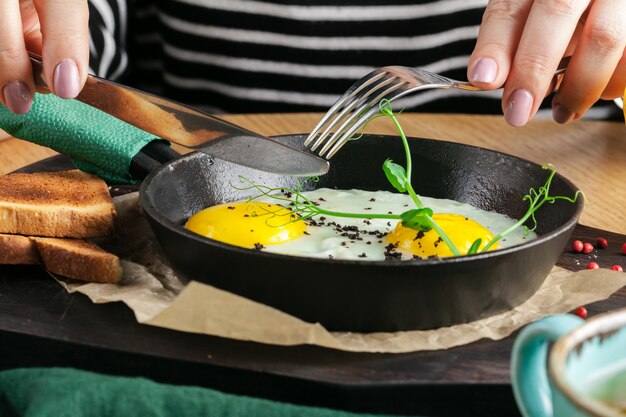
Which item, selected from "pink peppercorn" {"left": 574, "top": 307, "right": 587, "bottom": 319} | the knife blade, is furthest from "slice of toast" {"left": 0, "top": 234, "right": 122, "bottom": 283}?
"pink peppercorn" {"left": 574, "top": 307, "right": 587, "bottom": 319}

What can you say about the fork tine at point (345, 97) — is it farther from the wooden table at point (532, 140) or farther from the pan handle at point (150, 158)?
the wooden table at point (532, 140)

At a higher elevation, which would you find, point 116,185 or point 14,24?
point 14,24

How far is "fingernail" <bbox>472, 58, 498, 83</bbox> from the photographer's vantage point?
59.6 inches

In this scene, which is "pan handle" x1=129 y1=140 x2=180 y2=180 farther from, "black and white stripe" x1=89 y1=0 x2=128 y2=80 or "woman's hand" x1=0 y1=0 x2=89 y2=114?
"black and white stripe" x1=89 y1=0 x2=128 y2=80

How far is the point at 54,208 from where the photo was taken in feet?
4.50

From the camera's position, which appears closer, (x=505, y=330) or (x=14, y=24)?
(x=505, y=330)

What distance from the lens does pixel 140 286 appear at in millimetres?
1299

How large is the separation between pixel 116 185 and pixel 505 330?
2.76 feet

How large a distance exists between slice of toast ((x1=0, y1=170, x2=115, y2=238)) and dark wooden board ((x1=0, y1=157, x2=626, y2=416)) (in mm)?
156

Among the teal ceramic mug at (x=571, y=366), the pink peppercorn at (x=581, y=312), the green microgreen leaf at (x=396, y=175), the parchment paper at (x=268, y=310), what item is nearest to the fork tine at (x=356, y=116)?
the green microgreen leaf at (x=396, y=175)

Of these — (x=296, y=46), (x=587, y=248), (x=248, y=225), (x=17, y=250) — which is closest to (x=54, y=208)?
(x=17, y=250)

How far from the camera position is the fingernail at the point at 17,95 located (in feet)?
4.72

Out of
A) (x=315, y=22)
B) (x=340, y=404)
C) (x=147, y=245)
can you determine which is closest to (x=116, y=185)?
(x=147, y=245)

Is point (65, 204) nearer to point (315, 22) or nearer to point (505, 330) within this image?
point (505, 330)
